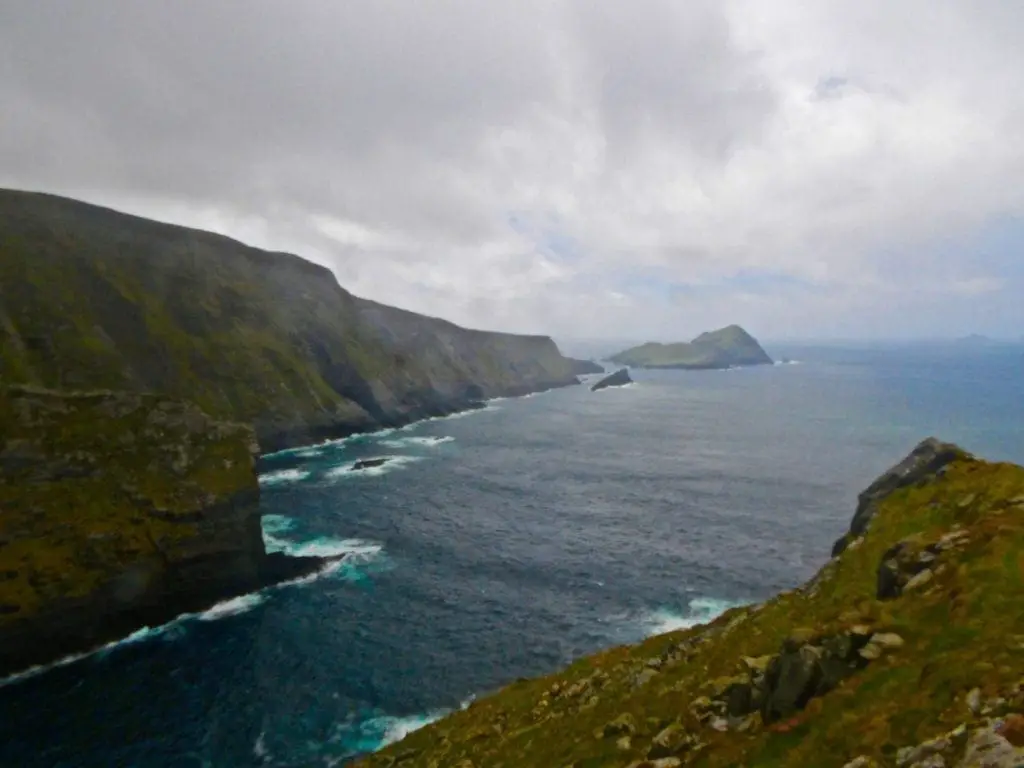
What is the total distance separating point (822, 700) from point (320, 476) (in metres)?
108

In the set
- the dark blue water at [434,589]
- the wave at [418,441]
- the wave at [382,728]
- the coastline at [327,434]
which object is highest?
the coastline at [327,434]

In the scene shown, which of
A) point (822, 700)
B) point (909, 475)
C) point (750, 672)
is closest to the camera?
point (822, 700)

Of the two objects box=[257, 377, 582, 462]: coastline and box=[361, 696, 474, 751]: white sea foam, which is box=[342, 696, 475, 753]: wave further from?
box=[257, 377, 582, 462]: coastline

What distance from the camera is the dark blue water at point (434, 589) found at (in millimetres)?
44469

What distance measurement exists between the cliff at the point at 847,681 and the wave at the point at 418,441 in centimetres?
11458

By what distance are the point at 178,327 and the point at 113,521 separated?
92753 mm

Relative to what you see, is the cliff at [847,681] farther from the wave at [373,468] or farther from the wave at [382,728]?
the wave at [373,468]

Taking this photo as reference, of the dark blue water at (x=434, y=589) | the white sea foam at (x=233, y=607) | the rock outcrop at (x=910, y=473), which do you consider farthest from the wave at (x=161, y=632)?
the rock outcrop at (x=910, y=473)

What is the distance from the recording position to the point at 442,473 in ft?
390

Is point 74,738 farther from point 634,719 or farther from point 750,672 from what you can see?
point 750,672

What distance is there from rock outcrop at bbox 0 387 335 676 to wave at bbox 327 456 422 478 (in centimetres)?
4016

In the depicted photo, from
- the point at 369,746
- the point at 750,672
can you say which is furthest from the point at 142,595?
the point at 750,672

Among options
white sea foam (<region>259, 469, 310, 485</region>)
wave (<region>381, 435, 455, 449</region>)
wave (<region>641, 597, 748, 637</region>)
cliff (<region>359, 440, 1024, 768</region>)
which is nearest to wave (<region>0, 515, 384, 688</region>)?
white sea foam (<region>259, 469, 310, 485</region>)

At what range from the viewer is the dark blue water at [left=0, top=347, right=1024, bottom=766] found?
146ft
